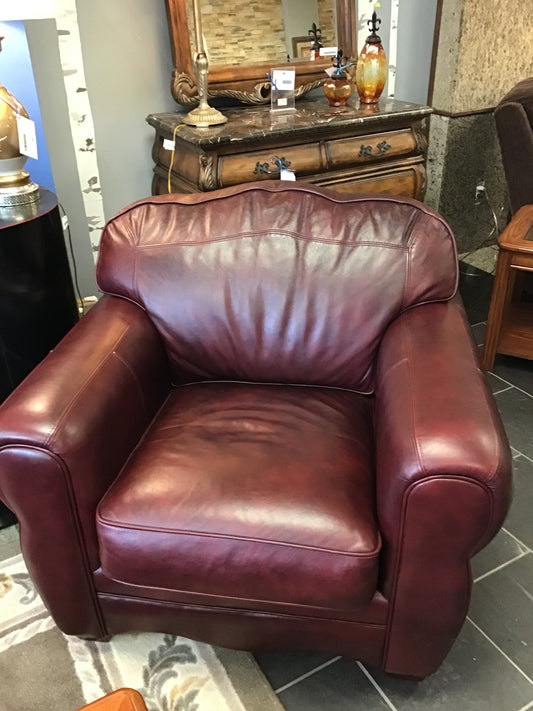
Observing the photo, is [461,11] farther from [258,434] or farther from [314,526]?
[314,526]

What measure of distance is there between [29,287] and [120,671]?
95 cm

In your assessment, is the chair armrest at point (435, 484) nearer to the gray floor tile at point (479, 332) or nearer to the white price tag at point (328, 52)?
the gray floor tile at point (479, 332)

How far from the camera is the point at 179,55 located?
2.09m

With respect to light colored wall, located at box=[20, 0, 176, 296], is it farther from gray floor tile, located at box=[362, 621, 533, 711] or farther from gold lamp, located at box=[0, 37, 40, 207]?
gray floor tile, located at box=[362, 621, 533, 711]

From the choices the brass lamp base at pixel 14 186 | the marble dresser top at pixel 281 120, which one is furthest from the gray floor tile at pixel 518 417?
the brass lamp base at pixel 14 186

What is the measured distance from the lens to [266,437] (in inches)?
50.8

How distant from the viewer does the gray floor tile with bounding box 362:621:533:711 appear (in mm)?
1246

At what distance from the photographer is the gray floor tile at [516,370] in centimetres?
220

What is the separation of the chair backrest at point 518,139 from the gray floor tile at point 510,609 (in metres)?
1.41

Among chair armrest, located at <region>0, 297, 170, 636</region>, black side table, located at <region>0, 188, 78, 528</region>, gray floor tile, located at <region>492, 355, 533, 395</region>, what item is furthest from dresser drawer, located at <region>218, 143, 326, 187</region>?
gray floor tile, located at <region>492, 355, 533, 395</region>

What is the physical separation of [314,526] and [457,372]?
1.29ft

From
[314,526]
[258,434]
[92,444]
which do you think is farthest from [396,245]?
[92,444]

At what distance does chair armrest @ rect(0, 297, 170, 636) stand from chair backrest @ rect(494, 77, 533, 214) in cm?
170

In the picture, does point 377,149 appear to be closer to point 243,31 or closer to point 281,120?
point 281,120
